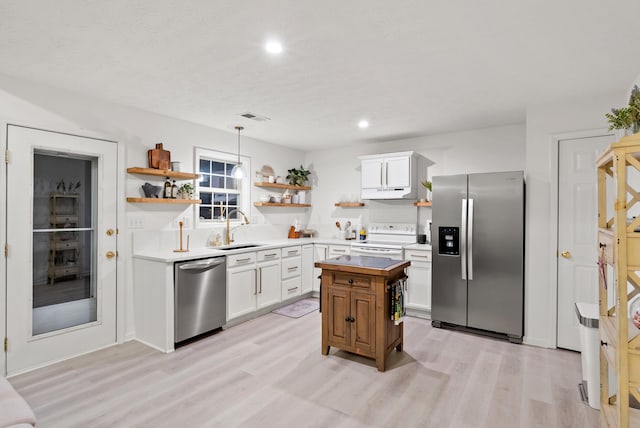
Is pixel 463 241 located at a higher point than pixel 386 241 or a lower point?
higher

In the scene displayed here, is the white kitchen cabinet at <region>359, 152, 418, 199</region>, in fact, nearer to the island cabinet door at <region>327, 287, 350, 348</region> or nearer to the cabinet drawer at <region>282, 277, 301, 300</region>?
the cabinet drawer at <region>282, 277, 301, 300</region>

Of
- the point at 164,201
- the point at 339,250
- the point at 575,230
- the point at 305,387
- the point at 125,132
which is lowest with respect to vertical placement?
the point at 305,387

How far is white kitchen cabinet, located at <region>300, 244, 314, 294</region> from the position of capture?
5113 millimetres

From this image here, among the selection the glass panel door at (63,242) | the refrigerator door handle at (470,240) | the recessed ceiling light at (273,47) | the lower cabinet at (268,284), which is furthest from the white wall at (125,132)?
the refrigerator door handle at (470,240)

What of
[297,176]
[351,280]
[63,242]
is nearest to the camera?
[351,280]

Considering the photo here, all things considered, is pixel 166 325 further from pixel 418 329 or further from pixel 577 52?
pixel 577 52

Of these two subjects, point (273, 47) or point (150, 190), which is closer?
point (273, 47)

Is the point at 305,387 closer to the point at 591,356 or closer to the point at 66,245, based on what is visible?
the point at 591,356

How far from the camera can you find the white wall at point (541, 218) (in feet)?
11.2

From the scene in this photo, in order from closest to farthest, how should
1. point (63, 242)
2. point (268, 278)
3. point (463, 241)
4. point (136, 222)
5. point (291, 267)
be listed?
point (63, 242)
point (136, 222)
point (463, 241)
point (268, 278)
point (291, 267)

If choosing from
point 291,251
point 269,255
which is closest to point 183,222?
point 269,255

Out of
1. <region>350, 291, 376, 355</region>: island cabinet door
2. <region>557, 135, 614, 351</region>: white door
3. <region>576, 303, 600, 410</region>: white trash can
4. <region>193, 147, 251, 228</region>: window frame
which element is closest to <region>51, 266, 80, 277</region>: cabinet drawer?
<region>193, 147, 251, 228</region>: window frame

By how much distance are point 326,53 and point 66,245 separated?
287 cm

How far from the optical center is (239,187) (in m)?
5.01
